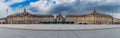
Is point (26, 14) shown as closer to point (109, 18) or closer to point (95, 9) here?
point (95, 9)

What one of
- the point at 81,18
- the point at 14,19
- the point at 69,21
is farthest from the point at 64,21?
the point at 14,19

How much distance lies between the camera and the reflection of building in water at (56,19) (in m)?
37.1

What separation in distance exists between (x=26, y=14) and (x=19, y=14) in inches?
51.1

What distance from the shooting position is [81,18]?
124 feet

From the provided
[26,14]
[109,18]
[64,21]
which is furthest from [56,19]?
[109,18]

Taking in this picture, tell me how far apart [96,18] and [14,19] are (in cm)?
1575

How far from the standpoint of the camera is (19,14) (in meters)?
37.9

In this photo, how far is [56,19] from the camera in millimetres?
38281

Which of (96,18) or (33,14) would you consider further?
(96,18)

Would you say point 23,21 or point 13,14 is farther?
point 23,21

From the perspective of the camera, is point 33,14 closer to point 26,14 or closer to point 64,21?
point 26,14

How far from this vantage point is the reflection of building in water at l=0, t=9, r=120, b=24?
122 ft

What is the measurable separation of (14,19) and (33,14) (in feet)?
13.3

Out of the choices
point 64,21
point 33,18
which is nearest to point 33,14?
point 33,18
